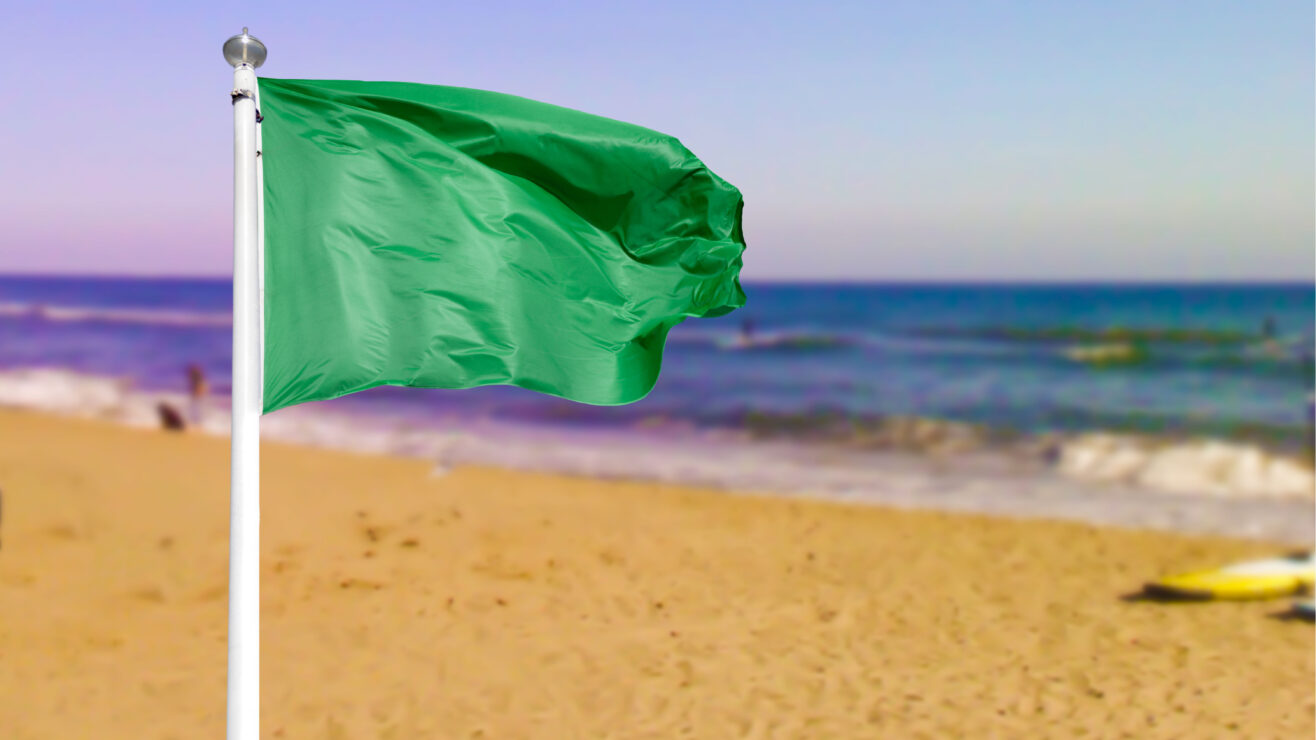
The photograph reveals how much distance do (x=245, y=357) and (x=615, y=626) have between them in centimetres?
429

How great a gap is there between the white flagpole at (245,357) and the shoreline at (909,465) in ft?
30.6

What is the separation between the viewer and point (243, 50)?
3260mm

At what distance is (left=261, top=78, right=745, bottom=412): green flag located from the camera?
3441 millimetres

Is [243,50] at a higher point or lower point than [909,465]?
higher

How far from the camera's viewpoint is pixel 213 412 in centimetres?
1922

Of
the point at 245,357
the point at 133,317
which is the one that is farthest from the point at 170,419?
the point at 133,317

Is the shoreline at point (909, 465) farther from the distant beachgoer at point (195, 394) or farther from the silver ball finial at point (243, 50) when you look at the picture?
the silver ball finial at point (243, 50)

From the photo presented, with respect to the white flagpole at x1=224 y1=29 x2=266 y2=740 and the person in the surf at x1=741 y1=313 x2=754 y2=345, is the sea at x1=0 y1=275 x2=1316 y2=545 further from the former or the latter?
the white flagpole at x1=224 y1=29 x2=266 y2=740

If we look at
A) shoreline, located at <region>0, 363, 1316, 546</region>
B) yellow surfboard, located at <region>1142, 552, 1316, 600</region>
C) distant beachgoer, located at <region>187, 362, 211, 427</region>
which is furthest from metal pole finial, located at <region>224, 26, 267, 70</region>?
distant beachgoer, located at <region>187, 362, 211, 427</region>

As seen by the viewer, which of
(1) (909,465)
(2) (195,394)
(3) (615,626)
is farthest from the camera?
(2) (195,394)

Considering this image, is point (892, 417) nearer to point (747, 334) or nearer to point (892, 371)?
point (892, 371)

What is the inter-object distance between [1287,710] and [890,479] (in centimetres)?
764

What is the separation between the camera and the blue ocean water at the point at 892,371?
18.8 meters

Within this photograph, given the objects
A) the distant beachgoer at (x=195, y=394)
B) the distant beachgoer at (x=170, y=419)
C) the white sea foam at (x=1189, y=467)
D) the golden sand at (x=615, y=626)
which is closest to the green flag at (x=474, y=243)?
the golden sand at (x=615, y=626)
